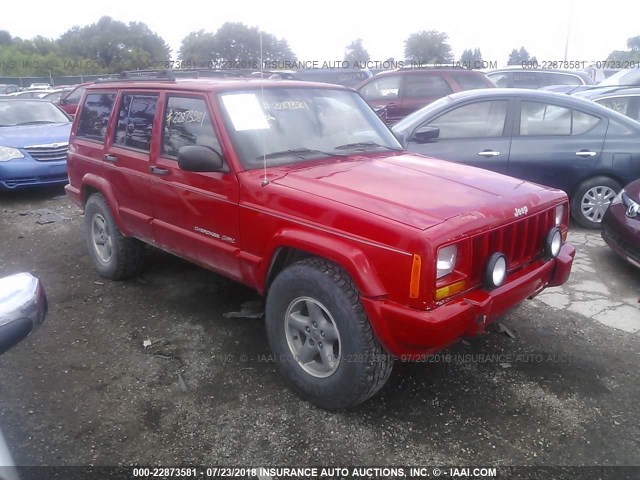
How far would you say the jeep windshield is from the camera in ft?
11.4

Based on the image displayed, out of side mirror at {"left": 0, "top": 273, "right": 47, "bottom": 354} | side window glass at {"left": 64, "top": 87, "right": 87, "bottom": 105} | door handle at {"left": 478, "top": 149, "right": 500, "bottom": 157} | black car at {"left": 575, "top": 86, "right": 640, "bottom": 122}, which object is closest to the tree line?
side window glass at {"left": 64, "top": 87, "right": 87, "bottom": 105}

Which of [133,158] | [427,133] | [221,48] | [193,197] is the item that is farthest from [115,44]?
[193,197]

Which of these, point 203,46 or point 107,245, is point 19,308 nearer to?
point 107,245

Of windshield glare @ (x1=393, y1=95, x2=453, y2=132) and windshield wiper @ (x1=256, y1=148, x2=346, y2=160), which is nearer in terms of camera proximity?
windshield wiper @ (x1=256, y1=148, x2=346, y2=160)

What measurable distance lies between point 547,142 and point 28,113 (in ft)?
28.1

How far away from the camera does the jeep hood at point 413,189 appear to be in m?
2.72

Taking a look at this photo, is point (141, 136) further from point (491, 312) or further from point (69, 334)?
point (491, 312)

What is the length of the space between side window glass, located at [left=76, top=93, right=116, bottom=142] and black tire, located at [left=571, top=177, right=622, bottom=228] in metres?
5.13

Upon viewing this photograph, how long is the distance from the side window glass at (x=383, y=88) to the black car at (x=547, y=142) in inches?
168

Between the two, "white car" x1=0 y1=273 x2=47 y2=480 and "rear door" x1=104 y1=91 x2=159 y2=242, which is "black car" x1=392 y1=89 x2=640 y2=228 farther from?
"white car" x1=0 y1=273 x2=47 y2=480

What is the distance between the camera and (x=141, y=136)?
4215 mm

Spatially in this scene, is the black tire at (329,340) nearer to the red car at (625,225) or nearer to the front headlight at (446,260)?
the front headlight at (446,260)

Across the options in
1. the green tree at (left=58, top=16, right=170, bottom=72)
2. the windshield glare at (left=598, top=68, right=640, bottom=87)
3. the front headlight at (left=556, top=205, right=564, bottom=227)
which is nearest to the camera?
the front headlight at (left=556, top=205, right=564, bottom=227)

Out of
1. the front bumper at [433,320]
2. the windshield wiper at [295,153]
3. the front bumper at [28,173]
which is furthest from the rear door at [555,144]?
the front bumper at [28,173]
